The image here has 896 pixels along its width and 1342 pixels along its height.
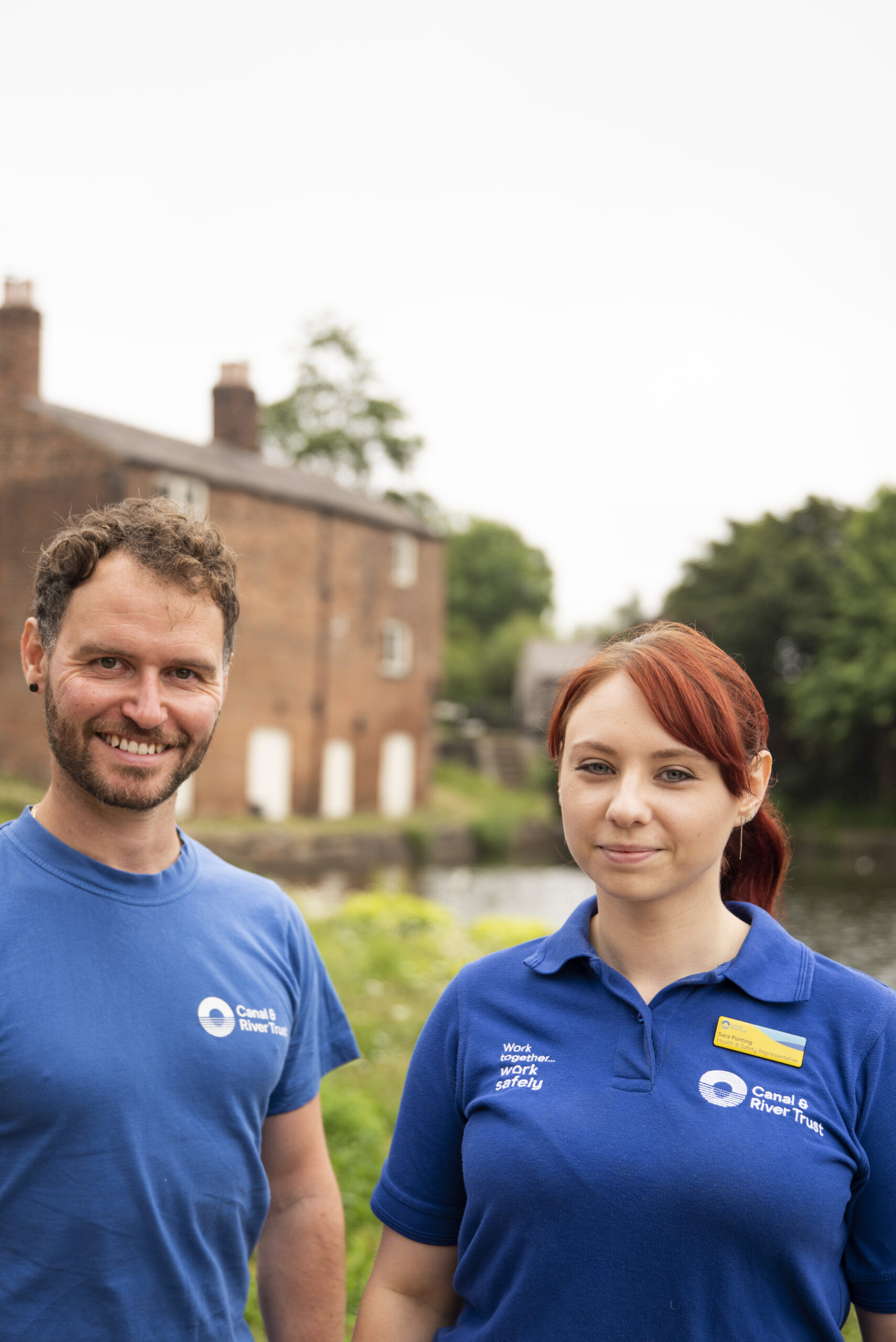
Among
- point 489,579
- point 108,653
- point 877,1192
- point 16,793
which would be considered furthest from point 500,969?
point 489,579

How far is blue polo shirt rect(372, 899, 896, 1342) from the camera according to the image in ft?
6.68

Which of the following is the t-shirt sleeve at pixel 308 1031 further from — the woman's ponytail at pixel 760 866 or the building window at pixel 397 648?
the building window at pixel 397 648

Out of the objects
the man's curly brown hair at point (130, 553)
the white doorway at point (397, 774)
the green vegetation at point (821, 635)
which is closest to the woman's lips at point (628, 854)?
the man's curly brown hair at point (130, 553)

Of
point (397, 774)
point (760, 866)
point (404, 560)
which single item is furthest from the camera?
point (404, 560)

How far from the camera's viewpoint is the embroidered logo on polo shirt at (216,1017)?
252 centimetres

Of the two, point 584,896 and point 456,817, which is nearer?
point 584,896

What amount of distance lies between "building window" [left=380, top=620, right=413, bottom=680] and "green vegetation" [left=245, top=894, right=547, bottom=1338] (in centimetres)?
2176

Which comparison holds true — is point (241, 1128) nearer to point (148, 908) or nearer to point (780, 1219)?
point (148, 908)

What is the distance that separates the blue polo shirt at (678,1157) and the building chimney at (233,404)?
1315 inches

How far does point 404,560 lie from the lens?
38.0 meters

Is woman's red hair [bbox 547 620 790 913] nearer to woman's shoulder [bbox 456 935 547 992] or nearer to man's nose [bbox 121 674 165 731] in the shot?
woman's shoulder [bbox 456 935 547 992]

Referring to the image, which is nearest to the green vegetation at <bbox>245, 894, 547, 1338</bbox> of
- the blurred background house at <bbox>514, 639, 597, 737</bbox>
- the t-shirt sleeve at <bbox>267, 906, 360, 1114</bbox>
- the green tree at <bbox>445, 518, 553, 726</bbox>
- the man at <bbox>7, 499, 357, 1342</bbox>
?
the t-shirt sleeve at <bbox>267, 906, 360, 1114</bbox>

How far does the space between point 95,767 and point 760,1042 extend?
1.43 metres

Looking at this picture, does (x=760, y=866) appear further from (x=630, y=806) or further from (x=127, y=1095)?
(x=127, y=1095)
